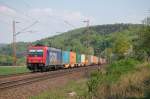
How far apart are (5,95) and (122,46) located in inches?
2352

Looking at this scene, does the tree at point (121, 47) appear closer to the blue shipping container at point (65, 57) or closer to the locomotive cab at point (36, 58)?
the blue shipping container at point (65, 57)

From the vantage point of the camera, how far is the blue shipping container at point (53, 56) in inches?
1549

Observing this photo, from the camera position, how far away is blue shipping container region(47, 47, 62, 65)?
3934cm

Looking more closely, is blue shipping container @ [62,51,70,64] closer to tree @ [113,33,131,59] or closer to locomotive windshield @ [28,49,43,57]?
locomotive windshield @ [28,49,43,57]

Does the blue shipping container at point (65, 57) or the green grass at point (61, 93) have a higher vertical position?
the blue shipping container at point (65, 57)

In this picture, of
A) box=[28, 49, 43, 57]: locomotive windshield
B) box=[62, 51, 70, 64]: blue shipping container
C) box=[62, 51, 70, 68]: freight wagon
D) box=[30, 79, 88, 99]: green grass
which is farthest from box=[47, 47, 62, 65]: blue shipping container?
box=[30, 79, 88, 99]: green grass

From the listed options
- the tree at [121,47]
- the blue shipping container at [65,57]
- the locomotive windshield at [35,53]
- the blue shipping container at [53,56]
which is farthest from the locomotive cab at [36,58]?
the tree at [121,47]

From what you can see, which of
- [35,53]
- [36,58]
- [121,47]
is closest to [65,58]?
[35,53]

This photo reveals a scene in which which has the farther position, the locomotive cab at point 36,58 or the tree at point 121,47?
the tree at point 121,47

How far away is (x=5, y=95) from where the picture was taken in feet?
49.2

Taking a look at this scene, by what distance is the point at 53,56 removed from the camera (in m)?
42.2

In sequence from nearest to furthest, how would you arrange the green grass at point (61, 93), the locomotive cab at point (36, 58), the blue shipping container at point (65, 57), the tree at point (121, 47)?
→ the green grass at point (61, 93) → the locomotive cab at point (36, 58) → the blue shipping container at point (65, 57) → the tree at point (121, 47)

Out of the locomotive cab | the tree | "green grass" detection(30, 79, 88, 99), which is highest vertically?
the tree

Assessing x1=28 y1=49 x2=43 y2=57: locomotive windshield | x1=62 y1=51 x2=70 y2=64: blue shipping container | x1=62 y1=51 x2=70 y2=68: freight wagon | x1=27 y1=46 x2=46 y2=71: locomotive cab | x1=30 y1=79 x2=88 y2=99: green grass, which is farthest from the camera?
x1=62 y1=51 x2=70 y2=68: freight wagon
